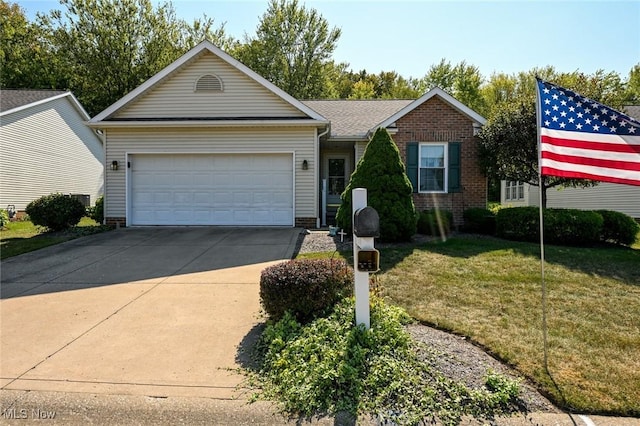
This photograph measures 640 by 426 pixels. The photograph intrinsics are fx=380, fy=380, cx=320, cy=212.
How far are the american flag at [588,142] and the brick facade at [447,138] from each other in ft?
29.0

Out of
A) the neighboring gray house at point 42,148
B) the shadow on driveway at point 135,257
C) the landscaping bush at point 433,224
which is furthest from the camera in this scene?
the neighboring gray house at point 42,148

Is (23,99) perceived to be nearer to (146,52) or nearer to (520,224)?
(146,52)

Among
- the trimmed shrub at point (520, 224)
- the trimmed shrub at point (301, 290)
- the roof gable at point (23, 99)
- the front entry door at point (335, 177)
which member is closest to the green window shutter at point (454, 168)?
the trimmed shrub at point (520, 224)

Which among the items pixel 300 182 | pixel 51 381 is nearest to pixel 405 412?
pixel 51 381

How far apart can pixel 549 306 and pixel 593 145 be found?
235 cm

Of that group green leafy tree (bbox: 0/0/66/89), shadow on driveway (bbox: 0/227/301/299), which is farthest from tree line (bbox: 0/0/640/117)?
shadow on driveway (bbox: 0/227/301/299)

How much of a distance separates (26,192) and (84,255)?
12370mm

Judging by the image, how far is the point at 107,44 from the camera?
26078 millimetres

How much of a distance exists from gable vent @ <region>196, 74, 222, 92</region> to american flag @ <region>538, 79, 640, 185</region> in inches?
412

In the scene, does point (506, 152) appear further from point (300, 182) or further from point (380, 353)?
point (380, 353)

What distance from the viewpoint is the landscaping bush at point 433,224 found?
1043 cm

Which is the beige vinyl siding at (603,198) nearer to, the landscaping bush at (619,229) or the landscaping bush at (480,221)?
the landscaping bush at (480,221)

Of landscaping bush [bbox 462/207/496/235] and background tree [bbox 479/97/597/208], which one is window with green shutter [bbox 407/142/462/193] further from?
landscaping bush [bbox 462/207/496/235]

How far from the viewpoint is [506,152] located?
11.1 metres
